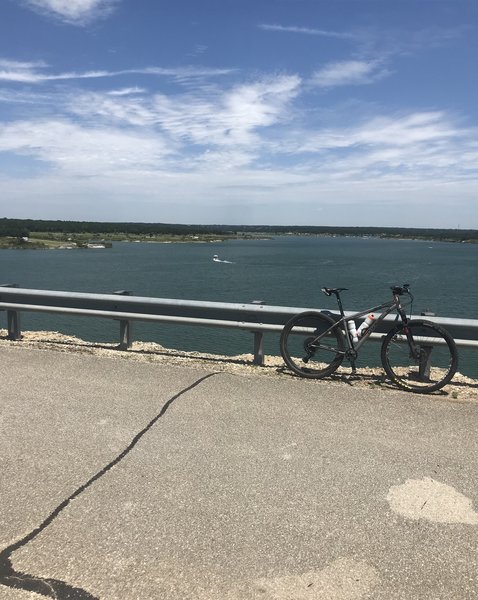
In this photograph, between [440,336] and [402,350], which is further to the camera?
[402,350]

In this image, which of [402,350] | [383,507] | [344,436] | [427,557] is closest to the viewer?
[427,557]

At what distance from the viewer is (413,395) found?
5.32 meters

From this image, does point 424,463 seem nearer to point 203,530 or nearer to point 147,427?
point 203,530

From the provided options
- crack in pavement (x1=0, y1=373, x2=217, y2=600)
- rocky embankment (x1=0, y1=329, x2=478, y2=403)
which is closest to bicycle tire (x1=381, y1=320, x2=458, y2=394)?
rocky embankment (x1=0, y1=329, x2=478, y2=403)

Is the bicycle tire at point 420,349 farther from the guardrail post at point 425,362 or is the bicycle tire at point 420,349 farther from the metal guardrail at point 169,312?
the metal guardrail at point 169,312

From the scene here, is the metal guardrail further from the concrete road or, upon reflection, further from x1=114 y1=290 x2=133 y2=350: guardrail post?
the concrete road

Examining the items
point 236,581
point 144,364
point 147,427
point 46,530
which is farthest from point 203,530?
point 144,364

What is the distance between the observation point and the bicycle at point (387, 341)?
554 centimetres

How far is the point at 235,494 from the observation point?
132 inches

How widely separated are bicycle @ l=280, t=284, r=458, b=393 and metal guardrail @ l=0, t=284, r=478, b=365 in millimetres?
199

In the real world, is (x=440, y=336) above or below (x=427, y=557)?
above

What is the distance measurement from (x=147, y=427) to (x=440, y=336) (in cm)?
318

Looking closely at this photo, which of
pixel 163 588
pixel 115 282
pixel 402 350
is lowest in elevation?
pixel 115 282

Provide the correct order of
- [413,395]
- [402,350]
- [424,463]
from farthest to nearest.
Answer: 1. [402,350]
2. [413,395]
3. [424,463]
